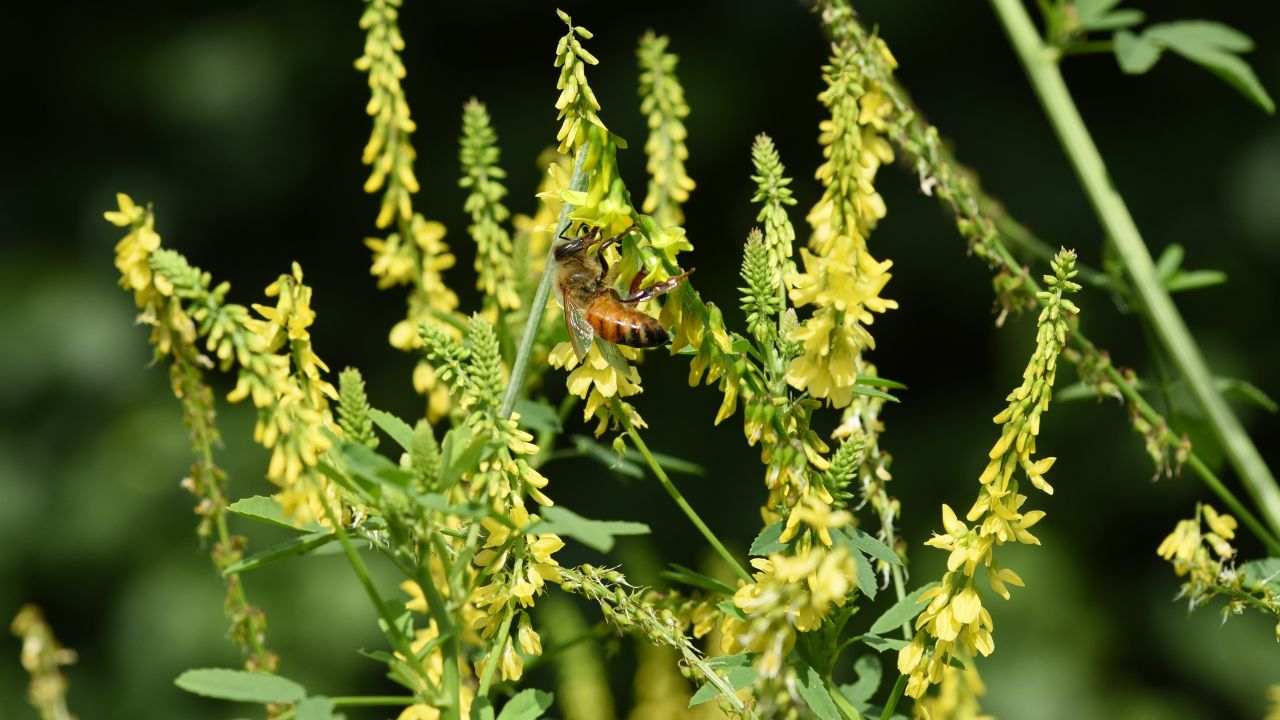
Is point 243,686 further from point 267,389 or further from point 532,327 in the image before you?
point 532,327

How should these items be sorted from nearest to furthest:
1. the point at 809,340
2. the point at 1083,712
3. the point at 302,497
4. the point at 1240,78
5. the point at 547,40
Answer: the point at 302,497
the point at 809,340
the point at 1240,78
the point at 1083,712
the point at 547,40

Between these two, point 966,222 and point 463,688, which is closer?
point 463,688

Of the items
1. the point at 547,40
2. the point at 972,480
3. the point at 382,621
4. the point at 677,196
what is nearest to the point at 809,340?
the point at 382,621

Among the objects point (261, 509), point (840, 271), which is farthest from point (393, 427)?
point (840, 271)

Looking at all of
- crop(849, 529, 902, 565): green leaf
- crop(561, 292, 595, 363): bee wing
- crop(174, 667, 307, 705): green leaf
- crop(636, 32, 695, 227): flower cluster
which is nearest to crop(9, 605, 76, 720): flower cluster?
crop(174, 667, 307, 705): green leaf

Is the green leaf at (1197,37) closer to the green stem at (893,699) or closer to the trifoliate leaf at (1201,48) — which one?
the trifoliate leaf at (1201,48)

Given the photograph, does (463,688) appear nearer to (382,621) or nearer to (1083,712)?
(382,621)

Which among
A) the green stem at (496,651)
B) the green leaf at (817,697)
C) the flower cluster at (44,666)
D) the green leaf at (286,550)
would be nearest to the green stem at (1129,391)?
the green leaf at (817,697)
